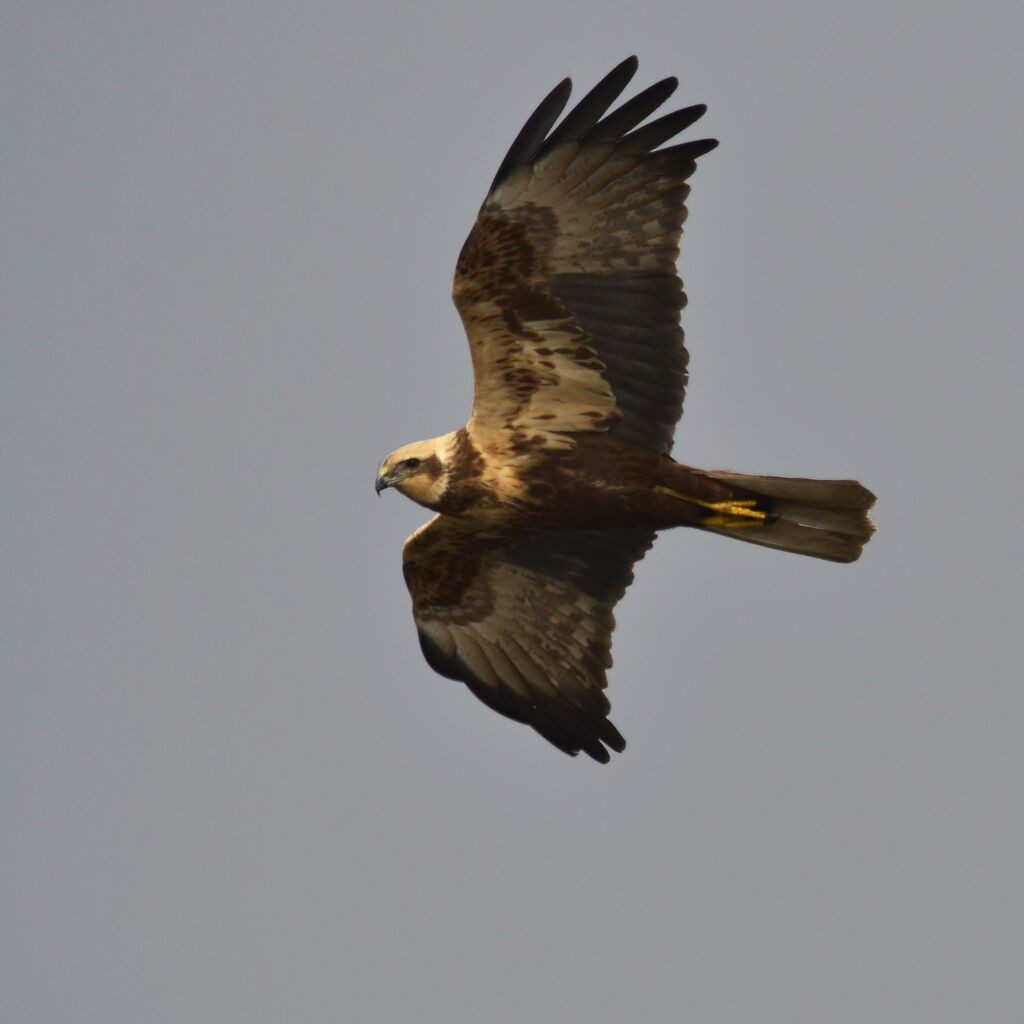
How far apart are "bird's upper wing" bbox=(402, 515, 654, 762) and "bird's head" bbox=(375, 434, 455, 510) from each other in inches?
27.2

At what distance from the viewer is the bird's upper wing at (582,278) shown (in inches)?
500

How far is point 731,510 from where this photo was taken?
43.1 ft

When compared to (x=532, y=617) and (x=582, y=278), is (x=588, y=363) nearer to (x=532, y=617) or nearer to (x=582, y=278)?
(x=582, y=278)

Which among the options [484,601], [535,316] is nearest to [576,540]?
[484,601]

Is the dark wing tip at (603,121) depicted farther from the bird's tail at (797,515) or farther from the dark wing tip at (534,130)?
the bird's tail at (797,515)

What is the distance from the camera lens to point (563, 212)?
12812mm

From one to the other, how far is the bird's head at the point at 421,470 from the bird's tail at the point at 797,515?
5.46 ft

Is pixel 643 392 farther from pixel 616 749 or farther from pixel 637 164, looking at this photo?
pixel 616 749

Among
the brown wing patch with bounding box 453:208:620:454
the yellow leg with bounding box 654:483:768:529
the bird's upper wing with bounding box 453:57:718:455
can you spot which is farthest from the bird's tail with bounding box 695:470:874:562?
the brown wing patch with bounding box 453:208:620:454

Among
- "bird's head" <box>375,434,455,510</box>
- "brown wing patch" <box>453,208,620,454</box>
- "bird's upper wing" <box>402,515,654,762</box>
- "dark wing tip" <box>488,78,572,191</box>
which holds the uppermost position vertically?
"dark wing tip" <box>488,78,572,191</box>

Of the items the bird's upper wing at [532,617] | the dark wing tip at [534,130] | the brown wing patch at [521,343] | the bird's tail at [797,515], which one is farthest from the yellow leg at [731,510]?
the dark wing tip at [534,130]

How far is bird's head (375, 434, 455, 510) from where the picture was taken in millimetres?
13359

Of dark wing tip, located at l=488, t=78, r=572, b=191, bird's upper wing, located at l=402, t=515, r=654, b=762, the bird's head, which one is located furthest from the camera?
bird's upper wing, located at l=402, t=515, r=654, b=762

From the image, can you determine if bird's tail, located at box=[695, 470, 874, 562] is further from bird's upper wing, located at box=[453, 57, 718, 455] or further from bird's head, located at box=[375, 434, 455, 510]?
bird's head, located at box=[375, 434, 455, 510]
